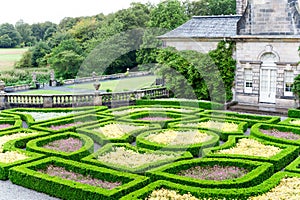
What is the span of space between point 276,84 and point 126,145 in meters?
13.8

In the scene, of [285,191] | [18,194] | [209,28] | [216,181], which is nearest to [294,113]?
[209,28]

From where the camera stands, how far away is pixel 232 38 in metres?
28.0

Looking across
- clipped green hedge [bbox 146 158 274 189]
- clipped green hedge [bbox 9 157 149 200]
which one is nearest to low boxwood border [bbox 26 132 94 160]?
clipped green hedge [bbox 9 157 149 200]

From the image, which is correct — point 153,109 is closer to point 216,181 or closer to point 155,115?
point 155,115

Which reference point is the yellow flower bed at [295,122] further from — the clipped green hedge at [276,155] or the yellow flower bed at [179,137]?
the yellow flower bed at [179,137]

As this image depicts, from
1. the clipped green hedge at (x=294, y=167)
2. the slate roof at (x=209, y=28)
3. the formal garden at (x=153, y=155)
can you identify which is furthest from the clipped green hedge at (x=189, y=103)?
the clipped green hedge at (x=294, y=167)

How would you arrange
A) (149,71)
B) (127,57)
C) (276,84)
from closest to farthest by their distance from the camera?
(276,84) → (149,71) → (127,57)

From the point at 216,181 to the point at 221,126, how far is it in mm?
7871

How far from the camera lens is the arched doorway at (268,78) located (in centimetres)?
2697

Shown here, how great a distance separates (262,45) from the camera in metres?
27.0

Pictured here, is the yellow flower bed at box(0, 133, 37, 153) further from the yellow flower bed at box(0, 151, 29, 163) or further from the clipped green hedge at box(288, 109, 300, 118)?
the clipped green hedge at box(288, 109, 300, 118)

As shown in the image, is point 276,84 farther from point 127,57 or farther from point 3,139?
point 127,57

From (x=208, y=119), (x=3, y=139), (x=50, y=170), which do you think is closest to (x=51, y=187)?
(x=50, y=170)

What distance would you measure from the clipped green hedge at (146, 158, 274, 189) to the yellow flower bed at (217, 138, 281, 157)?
53.0 inches
